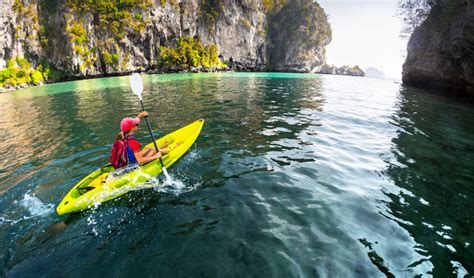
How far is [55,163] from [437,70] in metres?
31.8

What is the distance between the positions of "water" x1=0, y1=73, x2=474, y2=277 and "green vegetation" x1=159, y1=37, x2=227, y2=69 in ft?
217

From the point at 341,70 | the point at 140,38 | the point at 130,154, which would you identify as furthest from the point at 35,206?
the point at 341,70

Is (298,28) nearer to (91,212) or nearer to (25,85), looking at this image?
(25,85)

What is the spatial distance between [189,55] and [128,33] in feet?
57.1

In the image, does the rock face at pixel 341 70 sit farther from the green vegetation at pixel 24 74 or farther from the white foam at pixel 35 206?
the white foam at pixel 35 206

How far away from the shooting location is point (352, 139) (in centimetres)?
933

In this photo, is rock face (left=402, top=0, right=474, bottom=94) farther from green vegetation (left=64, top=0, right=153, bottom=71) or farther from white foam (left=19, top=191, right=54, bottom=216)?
green vegetation (left=64, top=0, right=153, bottom=71)

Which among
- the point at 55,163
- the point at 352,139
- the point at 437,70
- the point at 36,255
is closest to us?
the point at 36,255

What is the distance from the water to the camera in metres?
3.78

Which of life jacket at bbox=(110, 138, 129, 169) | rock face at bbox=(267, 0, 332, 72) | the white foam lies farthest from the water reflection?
rock face at bbox=(267, 0, 332, 72)

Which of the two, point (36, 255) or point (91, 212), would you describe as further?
point (91, 212)

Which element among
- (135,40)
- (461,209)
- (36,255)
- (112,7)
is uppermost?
(112,7)

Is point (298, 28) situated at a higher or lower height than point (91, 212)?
higher

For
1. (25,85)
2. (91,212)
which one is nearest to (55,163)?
(91,212)
